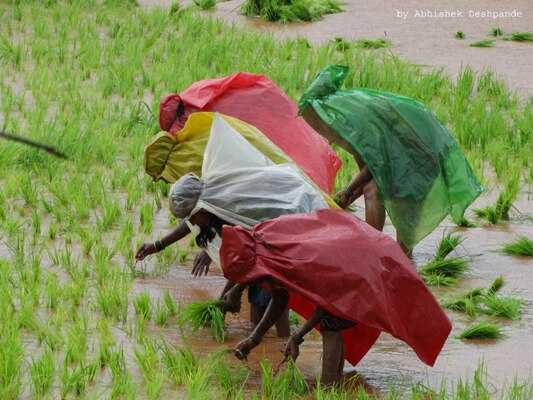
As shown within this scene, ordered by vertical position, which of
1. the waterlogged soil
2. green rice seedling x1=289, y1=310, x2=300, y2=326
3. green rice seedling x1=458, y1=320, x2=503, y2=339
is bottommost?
the waterlogged soil

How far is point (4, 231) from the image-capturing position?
6055mm

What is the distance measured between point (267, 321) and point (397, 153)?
71.6 inches

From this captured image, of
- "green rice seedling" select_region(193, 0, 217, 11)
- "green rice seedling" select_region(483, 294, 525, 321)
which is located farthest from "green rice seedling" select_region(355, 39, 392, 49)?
"green rice seedling" select_region(483, 294, 525, 321)

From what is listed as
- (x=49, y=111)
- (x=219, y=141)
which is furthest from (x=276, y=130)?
(x=49, y=111)

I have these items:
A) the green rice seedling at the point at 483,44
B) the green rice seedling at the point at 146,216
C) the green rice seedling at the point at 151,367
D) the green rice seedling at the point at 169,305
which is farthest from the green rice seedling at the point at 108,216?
the green rice seedling at the point at 483,44

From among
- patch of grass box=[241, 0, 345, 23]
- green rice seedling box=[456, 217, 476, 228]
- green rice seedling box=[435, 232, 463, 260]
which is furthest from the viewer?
patch of grass box=[241, 0, 345, 23]

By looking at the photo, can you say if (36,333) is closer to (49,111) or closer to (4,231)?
(4,231)

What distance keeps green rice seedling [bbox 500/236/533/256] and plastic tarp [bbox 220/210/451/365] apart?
188cm

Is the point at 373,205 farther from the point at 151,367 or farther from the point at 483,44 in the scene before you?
the point at 483,44

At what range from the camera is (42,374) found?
431cm

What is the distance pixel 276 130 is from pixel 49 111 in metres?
2.58

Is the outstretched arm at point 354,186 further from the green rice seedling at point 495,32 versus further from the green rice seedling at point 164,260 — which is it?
the green rice seedling at point 495,32

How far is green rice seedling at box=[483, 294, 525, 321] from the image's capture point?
5.34 m

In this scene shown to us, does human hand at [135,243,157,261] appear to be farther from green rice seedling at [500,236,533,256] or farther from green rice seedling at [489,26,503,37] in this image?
green rice seedling at [489,26,503,37]
